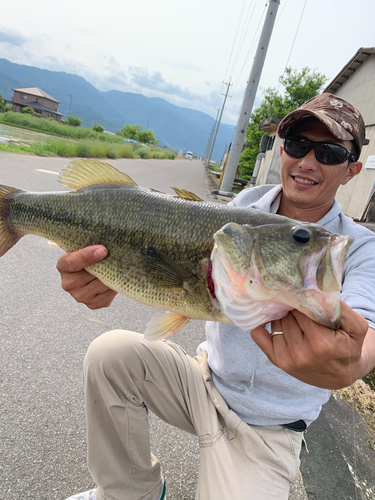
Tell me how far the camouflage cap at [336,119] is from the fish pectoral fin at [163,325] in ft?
4.80

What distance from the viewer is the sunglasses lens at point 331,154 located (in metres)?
2.08

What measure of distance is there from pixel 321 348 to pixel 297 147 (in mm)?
1523

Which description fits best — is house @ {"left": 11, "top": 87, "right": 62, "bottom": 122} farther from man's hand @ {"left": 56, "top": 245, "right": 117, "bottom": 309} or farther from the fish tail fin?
man's hand @ {"left": 56, "top": 245, "right": 117, "bottom": 309}

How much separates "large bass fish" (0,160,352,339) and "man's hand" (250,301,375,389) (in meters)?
0.04

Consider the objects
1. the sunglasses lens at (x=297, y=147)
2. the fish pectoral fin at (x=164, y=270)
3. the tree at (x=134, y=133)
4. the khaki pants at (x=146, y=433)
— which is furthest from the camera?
the tree at (x=134, y=133)

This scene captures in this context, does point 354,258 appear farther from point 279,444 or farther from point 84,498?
point 84,498

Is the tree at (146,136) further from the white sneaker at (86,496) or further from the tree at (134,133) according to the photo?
the white sneaker at (86,496)

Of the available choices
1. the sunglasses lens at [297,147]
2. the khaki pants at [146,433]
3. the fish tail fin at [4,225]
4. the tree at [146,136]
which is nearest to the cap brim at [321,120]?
the sunglasses lens at [297,147]

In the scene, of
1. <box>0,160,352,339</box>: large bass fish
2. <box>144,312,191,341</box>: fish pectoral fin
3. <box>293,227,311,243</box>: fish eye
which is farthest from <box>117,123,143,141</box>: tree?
<box>293,227,311,243</box>: fish eye

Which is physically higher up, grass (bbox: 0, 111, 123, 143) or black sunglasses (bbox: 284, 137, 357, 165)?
black sunglasses (bbox: 284, 137, 357, 165)

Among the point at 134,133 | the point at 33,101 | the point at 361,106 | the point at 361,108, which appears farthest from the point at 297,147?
the point at 33,101

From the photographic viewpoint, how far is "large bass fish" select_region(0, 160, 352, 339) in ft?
3.75

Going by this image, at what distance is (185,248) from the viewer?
65.4 inches

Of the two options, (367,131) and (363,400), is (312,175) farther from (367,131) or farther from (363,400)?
(367,131)
